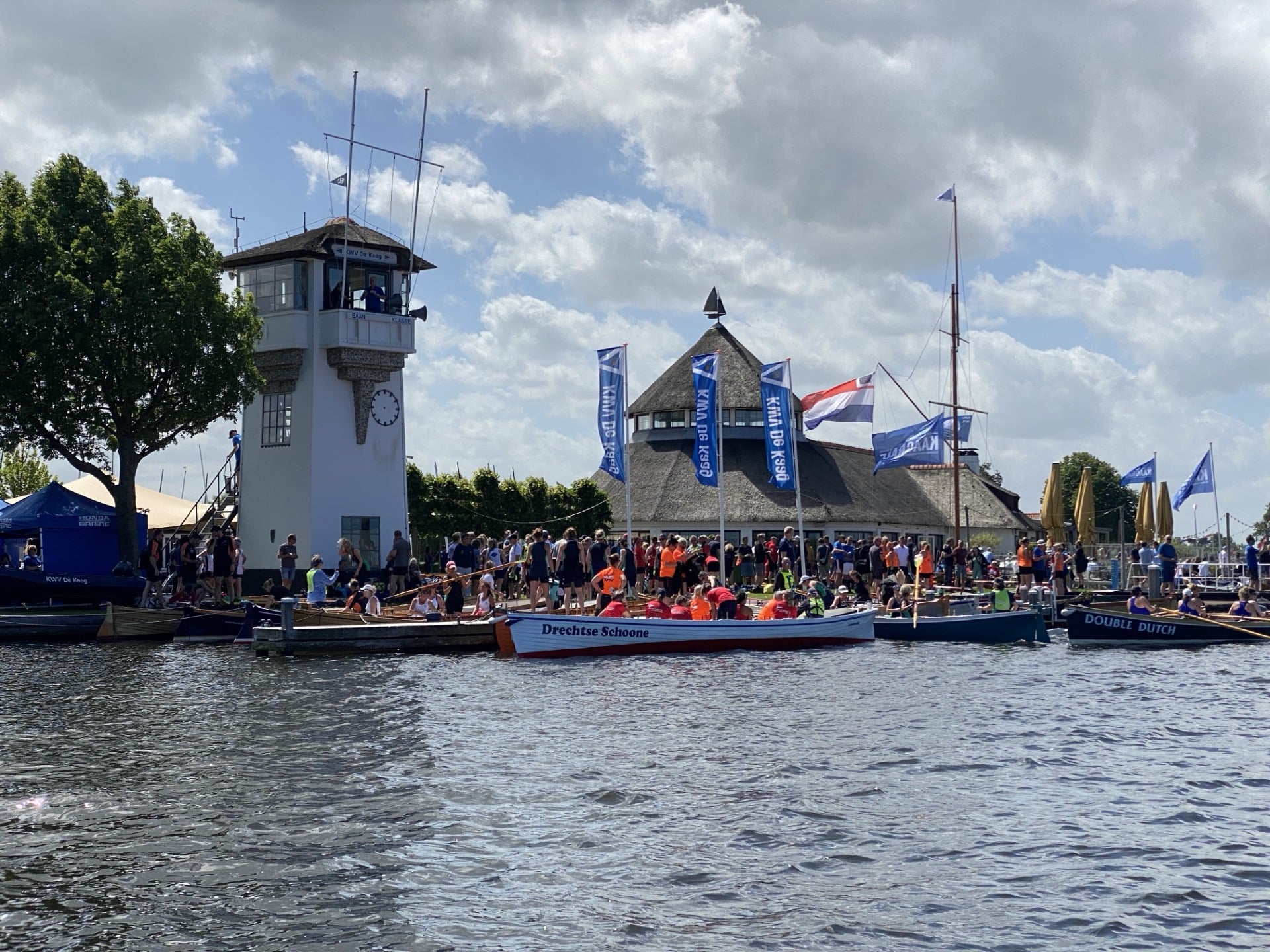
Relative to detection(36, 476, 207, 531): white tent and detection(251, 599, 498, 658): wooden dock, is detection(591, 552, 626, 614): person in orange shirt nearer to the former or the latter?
detection(251, 599, 498, 658): wooden dock

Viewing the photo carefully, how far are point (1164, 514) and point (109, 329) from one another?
112 feet

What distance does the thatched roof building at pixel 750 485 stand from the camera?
60719 mm

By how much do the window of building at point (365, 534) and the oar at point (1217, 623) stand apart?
923 inches

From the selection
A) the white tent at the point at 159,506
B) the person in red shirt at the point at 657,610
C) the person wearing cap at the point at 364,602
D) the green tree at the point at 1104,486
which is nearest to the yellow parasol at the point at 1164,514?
the person in red shirt at the point at 657,610

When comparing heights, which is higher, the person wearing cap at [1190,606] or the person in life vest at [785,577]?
the person in life vest at [785,577]

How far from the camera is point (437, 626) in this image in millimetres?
30438

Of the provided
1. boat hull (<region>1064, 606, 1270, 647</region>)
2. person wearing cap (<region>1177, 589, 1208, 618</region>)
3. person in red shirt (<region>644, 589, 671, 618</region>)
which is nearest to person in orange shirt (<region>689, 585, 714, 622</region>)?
person in red shirt (<region>644, 589, 671, 618</region>)

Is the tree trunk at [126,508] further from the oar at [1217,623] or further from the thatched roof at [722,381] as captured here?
the thatched roof at [722,381]

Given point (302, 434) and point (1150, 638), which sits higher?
point (302, 434)

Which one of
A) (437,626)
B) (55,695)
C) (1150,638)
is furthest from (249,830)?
(1150,638)

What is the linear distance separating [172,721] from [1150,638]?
77.9 feet

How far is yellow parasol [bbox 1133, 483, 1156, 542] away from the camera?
4884 cm

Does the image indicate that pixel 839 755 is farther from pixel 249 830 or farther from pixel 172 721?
pixel 172 721

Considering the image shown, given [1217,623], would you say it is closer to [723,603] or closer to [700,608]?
[723,603]
